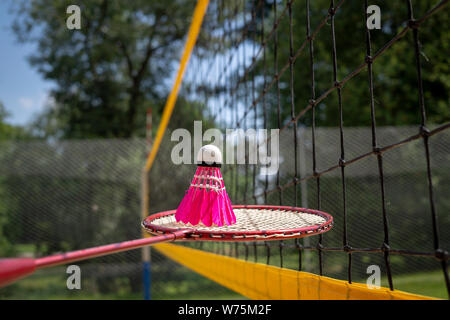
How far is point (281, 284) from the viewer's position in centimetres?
92

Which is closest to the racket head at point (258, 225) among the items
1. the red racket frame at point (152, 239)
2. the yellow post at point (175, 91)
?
the red racket frame at point (152, 239)

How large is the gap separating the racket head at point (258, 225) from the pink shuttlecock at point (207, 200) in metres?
0.01

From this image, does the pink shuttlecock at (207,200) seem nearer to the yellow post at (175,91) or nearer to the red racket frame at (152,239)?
the red racket frame at (152,239)

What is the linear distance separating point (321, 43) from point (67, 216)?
4336mm

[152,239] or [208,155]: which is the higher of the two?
[208,155]

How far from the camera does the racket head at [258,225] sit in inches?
20.5

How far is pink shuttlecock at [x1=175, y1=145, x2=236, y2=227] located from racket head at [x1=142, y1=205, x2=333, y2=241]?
1 cm

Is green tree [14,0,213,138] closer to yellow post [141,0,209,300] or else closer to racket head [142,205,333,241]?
yellow post [141,0,209,300]

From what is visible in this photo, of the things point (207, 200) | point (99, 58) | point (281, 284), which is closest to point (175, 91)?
point (281, 284)

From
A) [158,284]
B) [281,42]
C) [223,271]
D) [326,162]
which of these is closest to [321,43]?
[281,42]

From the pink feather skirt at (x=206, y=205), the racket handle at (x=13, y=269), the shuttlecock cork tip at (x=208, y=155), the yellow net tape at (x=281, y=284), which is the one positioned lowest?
the yellow net tape at (x=281, y=284)

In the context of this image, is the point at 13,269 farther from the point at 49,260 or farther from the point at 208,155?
the point at 208,155

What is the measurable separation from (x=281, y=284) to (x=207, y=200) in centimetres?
39

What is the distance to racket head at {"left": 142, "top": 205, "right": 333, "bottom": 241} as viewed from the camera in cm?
52
